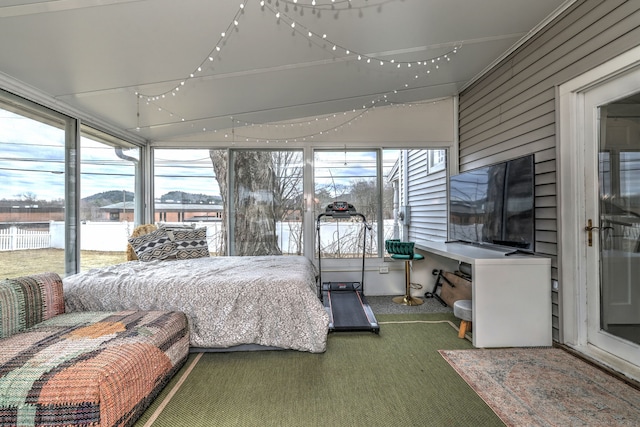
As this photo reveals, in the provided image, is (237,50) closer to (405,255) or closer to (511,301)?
(405,255)

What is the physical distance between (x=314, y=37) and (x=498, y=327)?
9.70ft

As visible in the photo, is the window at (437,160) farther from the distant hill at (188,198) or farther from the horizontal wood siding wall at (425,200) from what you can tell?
the distant hill at (188,198)

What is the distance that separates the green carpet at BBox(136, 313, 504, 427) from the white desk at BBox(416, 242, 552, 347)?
1.02 ft

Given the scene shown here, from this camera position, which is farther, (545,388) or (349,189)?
(349,189)

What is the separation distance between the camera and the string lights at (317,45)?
7.11ft

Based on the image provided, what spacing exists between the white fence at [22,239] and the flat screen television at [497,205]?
440 centimetres

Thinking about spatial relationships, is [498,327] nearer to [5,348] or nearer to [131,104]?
[5,348]

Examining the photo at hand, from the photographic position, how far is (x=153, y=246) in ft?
11.3

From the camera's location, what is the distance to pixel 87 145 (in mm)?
3357

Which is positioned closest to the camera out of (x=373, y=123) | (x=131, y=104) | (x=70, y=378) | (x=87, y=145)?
(x=70, y=378)

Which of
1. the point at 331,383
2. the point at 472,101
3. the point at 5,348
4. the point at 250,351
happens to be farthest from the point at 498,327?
the point at 5,348

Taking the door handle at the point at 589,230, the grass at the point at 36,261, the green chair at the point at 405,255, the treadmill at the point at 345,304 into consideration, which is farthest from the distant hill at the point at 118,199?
the door handle at the point at 589,230

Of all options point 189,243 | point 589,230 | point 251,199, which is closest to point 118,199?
point 189,243

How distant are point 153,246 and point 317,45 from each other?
2.75 metres
